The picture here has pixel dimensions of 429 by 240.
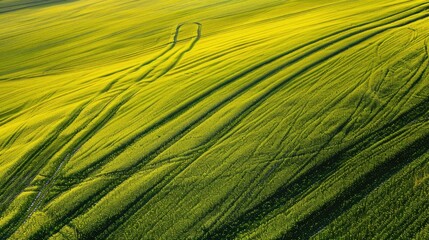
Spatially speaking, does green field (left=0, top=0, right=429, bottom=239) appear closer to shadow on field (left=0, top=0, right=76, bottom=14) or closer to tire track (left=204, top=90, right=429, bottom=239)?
tire track (left=204, top=90, right=429, bottom=239)

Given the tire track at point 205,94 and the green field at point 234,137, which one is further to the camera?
the tire track at point 205,94

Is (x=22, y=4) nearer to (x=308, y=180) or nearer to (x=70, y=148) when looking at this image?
(x=70, y=148)

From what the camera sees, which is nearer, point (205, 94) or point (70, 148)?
point (70, 148)

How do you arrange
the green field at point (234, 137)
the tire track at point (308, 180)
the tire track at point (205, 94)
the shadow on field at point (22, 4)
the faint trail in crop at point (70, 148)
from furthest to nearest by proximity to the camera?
the shadow on field at point (22, 4) → the tire track at point (205, 94) → the faint trail in crop at point (70, 148) → the green field at point (234, 137) → the tire track at point (308, 180)

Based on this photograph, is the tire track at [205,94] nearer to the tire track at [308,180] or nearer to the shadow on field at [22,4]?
the tire track at [308,180]

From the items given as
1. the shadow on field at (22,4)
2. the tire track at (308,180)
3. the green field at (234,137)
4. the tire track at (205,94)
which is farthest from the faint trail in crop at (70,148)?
the shadow on field at (22,4)

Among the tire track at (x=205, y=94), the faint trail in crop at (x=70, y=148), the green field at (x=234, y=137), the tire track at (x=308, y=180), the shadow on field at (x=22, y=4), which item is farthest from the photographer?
the shadow on field at (x=22, y=4)

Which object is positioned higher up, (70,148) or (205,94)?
(205,94)

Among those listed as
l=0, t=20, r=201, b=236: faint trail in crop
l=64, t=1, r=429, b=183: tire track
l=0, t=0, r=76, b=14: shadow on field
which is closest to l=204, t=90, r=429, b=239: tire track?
l=64, t=1, r=429, b=183: tire track

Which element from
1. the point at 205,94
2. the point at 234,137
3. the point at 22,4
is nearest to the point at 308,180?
the point at 234,137
